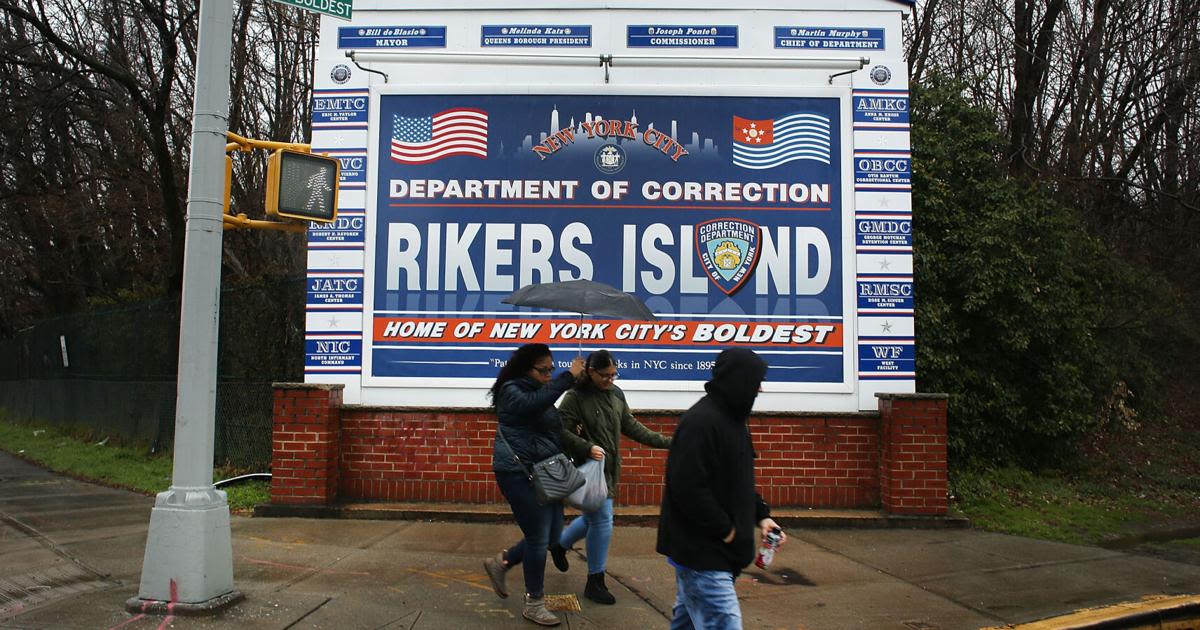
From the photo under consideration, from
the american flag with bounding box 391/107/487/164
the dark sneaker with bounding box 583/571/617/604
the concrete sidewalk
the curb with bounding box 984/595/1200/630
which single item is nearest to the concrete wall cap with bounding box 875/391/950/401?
the concrete sidewalk

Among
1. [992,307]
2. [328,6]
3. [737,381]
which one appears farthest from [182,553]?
[992,307]

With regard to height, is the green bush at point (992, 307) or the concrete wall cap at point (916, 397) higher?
the green bush at point (992, 307)

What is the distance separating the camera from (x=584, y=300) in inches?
266

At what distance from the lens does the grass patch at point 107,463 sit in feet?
32.3

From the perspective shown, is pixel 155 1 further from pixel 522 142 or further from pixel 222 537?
pixel 222 537

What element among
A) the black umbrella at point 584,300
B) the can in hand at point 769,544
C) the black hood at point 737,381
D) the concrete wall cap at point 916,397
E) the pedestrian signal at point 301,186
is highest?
the pedestrian signal at point 301,186

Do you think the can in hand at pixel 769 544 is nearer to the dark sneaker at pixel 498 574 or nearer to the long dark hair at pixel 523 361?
the long dark hair at pixel 523 361

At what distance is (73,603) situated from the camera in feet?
18.7

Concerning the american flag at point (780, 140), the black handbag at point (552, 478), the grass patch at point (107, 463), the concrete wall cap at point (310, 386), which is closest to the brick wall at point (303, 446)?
the concrete wall cap at point (310, 386)

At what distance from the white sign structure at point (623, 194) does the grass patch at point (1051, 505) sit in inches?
70.4

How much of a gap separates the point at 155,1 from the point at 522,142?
10.2 meters

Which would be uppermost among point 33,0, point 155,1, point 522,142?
point 33,0

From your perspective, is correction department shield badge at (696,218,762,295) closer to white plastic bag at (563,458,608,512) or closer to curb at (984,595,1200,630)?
white plastic bag at (563,458,608,512)

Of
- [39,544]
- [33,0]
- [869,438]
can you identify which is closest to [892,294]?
[869,438]
